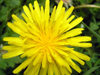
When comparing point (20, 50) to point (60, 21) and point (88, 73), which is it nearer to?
point (60, 21)

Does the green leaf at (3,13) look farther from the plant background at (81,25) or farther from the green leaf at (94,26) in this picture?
the green leaf at (94,26)

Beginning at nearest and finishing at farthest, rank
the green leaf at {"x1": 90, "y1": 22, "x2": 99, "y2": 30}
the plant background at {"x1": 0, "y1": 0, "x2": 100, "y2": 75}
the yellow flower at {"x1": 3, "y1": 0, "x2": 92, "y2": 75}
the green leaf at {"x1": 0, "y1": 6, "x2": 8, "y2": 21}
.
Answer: the yellow flower at {"x1": 3, "y1": 0, "x2": 92, "y2": 75} < the plant background at {"x1": 0, "y1": 0, "x2": 100, "y2": 75} < the green leaf at {"x1": 0, "y1": 6, "x2": 8, "y2": 21} < the green leaf at {"x1": 90, "y1": 22, "x2": 99, "y2": 30}

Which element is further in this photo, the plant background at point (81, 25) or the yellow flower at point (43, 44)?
the plant background at point (81, 25)

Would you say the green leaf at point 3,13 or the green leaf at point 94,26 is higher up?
the green leaf at point 3,13

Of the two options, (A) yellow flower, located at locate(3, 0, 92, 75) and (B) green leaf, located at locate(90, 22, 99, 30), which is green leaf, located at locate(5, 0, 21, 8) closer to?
(A) yellow flower, located at locate(3, 0, 92, 75)

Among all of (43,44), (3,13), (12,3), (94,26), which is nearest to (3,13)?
(3,13)

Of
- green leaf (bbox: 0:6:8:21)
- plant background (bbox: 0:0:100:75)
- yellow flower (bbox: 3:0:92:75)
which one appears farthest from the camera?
green leaf (bbox: 0:6:8:21)

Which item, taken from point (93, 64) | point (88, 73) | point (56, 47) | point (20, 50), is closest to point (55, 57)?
point (56, 47)

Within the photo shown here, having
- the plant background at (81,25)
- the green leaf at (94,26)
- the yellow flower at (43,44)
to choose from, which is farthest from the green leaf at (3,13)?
the green leaf at (94,26)

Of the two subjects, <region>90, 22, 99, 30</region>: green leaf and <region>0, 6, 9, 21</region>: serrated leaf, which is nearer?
<region>0, 6, 9, 21</region>: serrated leaf

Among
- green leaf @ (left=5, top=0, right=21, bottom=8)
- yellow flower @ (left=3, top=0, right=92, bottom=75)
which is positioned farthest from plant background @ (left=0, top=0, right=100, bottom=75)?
yellow flower @ (left=3, top=0, right=92, bottom=75)

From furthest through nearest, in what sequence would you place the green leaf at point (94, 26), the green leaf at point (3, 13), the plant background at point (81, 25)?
the green leaf at point (94, 26), the green leaf at point (3, 13), the plant background at point (81, 25)
